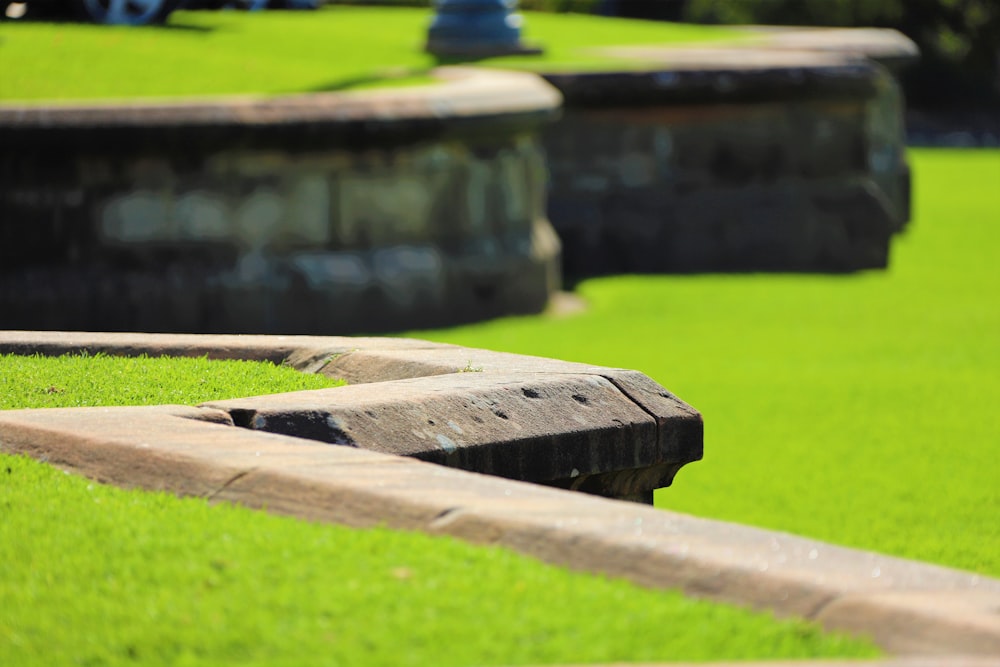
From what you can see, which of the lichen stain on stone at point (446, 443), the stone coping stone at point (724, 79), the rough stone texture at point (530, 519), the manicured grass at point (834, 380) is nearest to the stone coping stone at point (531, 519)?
the rough stone texture at point (530, 519)

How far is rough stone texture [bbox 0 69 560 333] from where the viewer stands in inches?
313

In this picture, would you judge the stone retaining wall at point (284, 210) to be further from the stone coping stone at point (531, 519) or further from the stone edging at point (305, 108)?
the stone coping stone at point (531, 519)

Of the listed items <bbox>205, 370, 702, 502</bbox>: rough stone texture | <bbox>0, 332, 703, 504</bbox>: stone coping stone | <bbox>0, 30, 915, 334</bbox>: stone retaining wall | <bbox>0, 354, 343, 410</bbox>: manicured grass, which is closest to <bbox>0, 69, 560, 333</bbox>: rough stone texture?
<bbox>0, 30, 915, 334</bbox>: stone retaining wall

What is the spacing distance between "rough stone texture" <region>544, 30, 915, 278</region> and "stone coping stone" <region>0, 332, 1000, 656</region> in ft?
24.1

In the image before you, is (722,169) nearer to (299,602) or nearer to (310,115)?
(310,115)

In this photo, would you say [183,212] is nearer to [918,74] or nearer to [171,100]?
[171,100]

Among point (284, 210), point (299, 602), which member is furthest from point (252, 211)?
point (299, 602)

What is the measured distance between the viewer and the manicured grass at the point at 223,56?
920 centimetres

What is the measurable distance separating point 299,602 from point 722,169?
8856 mm

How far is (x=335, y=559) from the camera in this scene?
2.81 meters

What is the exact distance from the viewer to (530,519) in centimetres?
290

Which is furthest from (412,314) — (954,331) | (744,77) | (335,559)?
(335,559)

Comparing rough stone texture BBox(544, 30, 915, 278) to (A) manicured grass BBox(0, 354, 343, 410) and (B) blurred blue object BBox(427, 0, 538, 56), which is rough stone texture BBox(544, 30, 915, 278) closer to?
(B) blurred blue object BBox(427, 0, 538, 56)

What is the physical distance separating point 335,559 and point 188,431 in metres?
0.77
